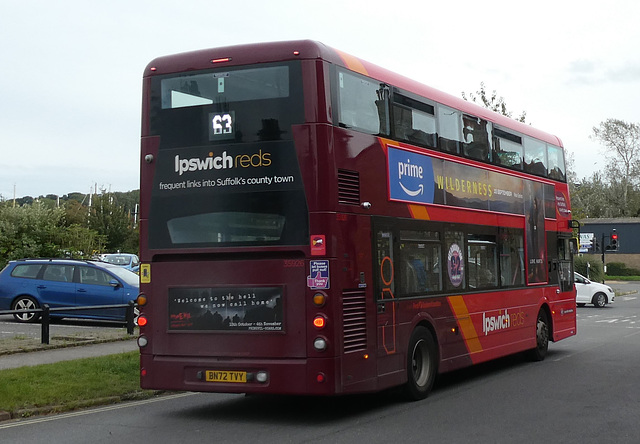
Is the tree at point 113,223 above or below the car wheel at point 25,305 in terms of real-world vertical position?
above

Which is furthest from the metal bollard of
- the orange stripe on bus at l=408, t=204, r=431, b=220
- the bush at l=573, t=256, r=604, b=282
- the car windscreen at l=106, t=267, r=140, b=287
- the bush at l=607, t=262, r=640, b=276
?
the bush at l=607, t=262, r=640, b=276

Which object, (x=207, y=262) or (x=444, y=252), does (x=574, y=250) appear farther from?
(x=207, y=262)

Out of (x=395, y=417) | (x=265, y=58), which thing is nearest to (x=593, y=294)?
(x=395, y=417)

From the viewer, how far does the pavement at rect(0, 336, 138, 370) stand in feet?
46.3

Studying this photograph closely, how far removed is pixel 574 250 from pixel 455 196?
599 centimetres

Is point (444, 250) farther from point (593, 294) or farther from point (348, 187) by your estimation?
point (593, 294)

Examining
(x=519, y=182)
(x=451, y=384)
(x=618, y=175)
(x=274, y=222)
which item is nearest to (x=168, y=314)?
(x=274, y=222)

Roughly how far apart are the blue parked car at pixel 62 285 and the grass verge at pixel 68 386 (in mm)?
8165

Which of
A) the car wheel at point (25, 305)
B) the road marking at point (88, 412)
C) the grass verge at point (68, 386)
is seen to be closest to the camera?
the road marking at point (88, 412)

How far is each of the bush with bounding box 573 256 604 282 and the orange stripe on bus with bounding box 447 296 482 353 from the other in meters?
40.5

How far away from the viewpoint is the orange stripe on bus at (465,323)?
12.3m

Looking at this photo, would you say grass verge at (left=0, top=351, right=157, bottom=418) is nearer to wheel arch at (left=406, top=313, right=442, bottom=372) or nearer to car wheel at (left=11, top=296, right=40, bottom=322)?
wheel arch at (left=406, top=313, right=442, bottom=372)

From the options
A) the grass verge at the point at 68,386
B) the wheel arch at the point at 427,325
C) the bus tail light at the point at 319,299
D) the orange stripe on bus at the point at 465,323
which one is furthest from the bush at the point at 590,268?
the bus tail light at the point at 319,299

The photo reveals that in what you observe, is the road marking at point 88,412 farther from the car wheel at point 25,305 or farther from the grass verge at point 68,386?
the car wheel at point 25,305
